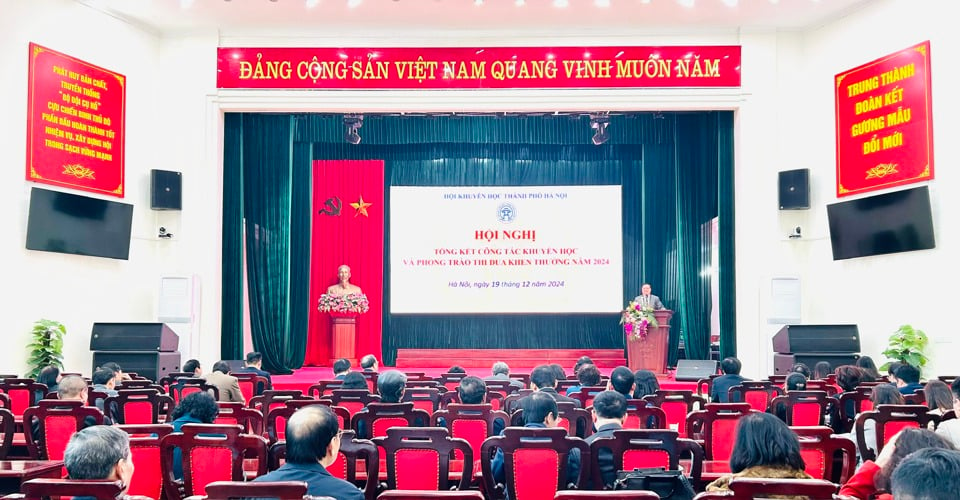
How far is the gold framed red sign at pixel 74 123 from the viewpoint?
10.5m

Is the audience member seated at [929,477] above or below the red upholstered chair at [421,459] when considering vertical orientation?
above

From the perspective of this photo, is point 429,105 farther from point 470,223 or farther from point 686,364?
point 686,364

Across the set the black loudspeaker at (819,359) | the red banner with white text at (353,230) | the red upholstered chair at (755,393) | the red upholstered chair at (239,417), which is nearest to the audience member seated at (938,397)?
the red upholstered chair at (755,393)

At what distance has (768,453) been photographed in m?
2.87

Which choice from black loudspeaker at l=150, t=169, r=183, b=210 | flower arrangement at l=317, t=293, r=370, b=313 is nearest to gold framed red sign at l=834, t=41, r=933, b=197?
flower arrangement at l=317, t=293, r=370, b=313

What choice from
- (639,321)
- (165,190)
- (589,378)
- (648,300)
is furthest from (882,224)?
(165,190)

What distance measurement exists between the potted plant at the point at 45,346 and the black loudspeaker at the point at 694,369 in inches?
299

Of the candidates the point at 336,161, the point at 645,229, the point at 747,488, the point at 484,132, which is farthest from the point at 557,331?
the point at 747,488

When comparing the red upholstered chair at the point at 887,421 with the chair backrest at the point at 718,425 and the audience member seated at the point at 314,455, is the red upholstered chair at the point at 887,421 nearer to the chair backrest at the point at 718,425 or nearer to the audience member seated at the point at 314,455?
the chair backrest at the point at 718,425

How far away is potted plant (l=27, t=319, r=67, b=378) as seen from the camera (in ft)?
33.7

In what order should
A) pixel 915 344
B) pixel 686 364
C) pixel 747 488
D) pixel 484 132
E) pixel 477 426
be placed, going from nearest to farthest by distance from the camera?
pixel 747 488 < pixel 477 426 < pixel 915 344 < pixel 686 364 < pixel 484 132

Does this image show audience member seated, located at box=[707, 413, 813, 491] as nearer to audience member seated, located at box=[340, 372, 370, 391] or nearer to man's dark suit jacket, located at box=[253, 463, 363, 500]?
man's dark suit jacket, located at box=[253, 463, 363, 500]

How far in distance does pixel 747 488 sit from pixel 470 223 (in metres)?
12.7

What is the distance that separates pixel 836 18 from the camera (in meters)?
12.0
